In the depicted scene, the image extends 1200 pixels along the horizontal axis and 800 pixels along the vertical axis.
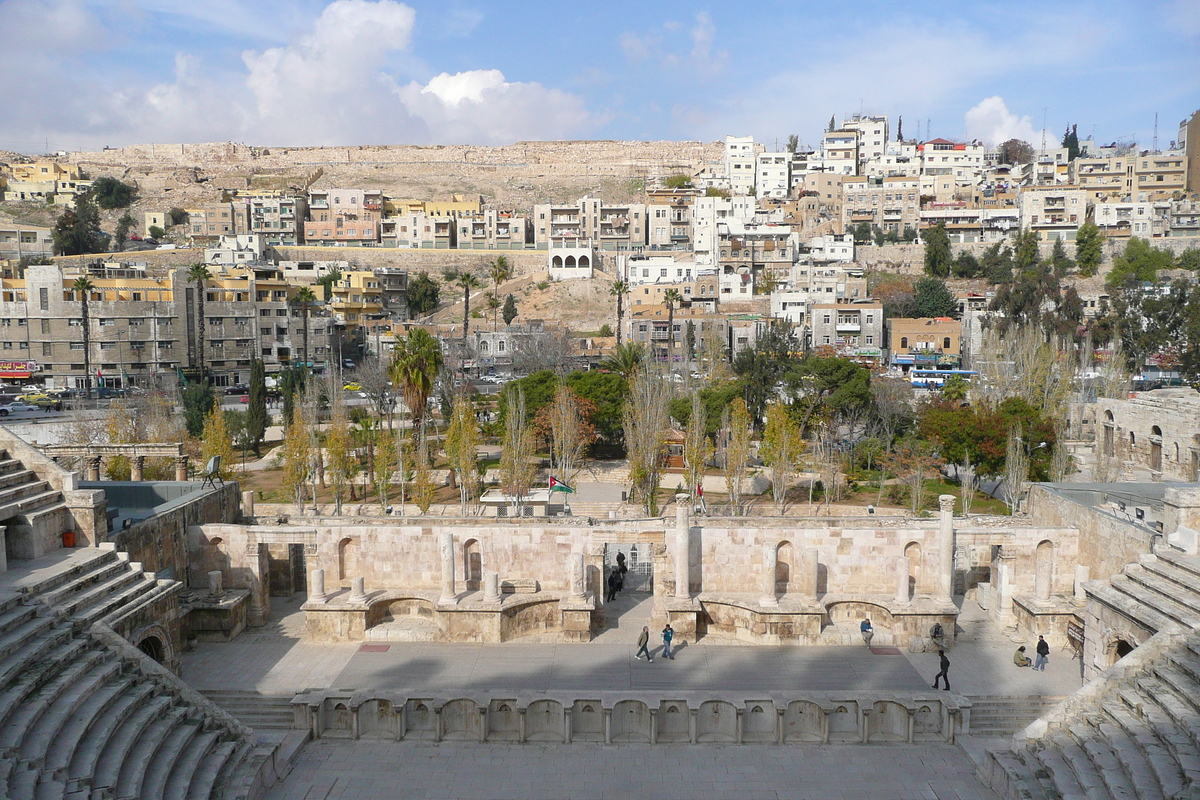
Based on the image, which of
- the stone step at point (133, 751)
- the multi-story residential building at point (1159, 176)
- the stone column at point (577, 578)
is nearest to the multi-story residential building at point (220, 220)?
the stone column at point (577, 578)

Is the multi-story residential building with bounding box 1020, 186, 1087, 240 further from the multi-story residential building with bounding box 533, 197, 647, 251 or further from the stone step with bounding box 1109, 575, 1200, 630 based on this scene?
the stone step with bounding box 1109, 575, 1200, 630

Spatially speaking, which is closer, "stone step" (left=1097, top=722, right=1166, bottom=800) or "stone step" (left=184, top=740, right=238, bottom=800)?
"stone step" (left=1097, top=722, right=1166, bottom=800)

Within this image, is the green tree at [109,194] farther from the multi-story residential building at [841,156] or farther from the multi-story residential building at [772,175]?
the multi-story residential building at [841,156]

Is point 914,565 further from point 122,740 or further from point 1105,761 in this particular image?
point 122,740

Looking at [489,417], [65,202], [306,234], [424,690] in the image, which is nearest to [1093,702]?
[424,690]

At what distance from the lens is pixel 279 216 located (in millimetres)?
102938

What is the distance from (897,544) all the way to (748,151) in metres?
105

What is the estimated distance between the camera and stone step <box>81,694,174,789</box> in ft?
39.1

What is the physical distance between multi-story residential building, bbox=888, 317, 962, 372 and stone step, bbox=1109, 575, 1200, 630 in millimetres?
51526

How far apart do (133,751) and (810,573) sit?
13.8 m

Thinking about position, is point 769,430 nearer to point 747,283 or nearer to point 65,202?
point 747,283

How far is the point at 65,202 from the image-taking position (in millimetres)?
111125

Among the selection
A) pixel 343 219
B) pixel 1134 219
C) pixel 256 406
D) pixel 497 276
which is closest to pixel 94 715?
pixel 256 406

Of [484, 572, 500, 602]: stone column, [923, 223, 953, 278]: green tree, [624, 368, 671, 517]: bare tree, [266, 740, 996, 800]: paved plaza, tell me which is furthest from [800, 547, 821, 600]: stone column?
[923, 223, 953, 278]: green tree
